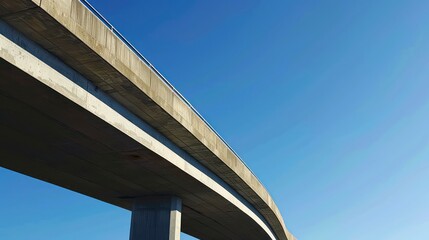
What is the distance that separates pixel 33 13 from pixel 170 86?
6.16 m

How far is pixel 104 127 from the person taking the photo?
1336 centimetres

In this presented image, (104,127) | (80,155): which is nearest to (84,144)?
(80,155)

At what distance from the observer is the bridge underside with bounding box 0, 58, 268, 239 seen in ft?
38.9

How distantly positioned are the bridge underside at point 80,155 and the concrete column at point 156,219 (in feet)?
1.47

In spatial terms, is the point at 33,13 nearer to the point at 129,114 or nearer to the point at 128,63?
the point at 128,63

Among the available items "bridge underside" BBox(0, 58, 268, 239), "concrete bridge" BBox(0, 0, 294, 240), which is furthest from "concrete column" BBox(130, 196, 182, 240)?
"bridge underside" BBox(0, 58, 268, 239)

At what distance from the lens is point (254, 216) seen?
27172 millimetres

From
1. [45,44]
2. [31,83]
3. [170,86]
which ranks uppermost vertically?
[170,86]

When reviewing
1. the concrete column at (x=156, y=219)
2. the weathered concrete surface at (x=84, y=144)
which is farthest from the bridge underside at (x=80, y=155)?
the concrete column at (x=156, y=219)

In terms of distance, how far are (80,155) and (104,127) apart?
12.3 ft

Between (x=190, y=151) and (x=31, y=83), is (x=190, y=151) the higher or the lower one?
the higher one

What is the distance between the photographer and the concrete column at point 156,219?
2047cm

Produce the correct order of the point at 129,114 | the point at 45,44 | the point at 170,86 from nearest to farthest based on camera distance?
the point at 45,44
the point at 129,114
the point at 170,86

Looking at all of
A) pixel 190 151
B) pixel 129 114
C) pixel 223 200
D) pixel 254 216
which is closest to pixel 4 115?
pixel 129 114
